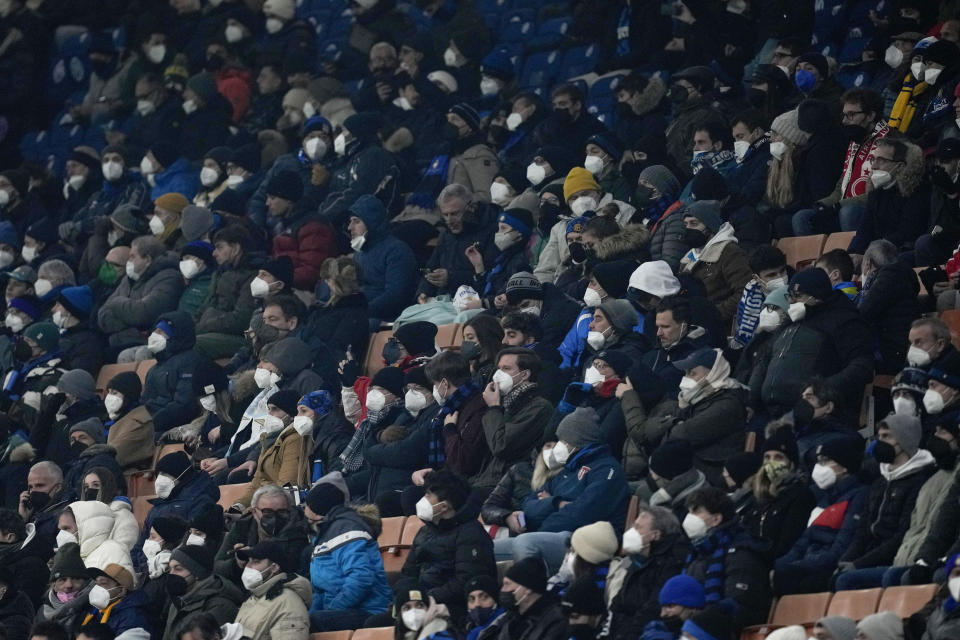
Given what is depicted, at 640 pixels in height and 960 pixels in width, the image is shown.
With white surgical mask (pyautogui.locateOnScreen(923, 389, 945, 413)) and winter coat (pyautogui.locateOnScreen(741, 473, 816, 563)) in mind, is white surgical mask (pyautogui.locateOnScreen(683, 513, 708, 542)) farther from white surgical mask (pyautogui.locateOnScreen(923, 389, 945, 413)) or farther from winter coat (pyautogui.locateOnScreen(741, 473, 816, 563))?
white surgical mask (pyautogui.locateOnScreen(923, 389, 945, 413))

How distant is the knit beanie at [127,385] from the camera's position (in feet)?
51.6

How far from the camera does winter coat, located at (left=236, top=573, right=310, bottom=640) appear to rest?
11938 mm

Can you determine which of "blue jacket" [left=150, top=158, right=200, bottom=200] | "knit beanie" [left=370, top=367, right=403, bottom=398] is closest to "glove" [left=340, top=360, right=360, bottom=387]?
"knit beanie" [left=370, top=367, right=403, bottom=398]

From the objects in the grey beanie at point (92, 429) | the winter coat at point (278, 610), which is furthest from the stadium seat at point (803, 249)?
the grey beanie at point (92, 429)

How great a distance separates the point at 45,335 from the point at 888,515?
8.39m

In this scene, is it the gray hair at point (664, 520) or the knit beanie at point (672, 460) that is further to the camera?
the knit beanie at point (672, 460)

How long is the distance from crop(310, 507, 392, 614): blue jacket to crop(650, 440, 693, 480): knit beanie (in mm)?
1809

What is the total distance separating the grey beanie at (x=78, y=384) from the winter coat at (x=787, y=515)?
21.8 ft

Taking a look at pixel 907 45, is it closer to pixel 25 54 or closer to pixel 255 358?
pixel 255 358

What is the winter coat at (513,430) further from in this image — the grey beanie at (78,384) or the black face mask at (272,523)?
the grey beanie at (78,384)

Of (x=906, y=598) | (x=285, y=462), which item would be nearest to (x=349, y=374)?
(x=285, y=462)

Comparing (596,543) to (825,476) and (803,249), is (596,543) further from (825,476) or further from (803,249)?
(803,249)

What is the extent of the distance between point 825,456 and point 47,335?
7.91 metres

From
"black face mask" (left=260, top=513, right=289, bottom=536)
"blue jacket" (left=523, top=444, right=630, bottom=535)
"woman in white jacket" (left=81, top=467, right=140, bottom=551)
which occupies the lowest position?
"woman in white jacket" (left=81, top=467, right=140, bottom=551)
